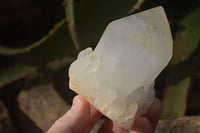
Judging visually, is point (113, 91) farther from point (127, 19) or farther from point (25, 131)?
point (25, 131)

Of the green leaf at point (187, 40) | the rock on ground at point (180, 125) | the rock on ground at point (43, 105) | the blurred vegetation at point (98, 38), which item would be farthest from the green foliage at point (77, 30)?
the rock on ground at point (180, 125)

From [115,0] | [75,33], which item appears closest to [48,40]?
[75,33]

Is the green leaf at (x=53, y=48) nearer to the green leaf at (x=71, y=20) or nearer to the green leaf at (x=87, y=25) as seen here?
the green leaf at (x=87, y=25)

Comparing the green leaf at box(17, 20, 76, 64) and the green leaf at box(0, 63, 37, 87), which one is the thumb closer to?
the green leaf at box(17, 20, 76, 64)

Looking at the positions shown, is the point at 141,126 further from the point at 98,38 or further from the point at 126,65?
the point at 98,38

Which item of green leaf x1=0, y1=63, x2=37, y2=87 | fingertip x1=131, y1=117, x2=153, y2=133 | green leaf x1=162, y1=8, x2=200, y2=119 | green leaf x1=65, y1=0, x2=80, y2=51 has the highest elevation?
green leaf x1=65, y1=0, x2=80, y2=51

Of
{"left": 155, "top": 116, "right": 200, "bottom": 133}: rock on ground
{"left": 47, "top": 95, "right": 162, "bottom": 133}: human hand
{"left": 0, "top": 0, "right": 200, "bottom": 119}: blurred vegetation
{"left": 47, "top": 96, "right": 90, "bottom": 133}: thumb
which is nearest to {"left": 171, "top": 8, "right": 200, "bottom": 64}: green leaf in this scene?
{"left": 0, "top": 0, "right": 200, "bottom": 119}: blurred vegetation
